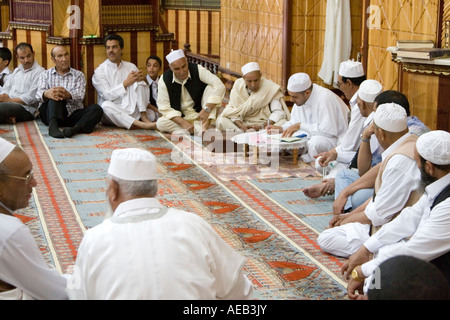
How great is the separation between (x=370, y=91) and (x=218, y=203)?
137cm

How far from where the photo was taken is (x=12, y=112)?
8570 mm

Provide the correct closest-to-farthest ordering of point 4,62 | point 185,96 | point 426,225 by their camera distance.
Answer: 1. point 426,225
2. point 185,96
3. point 4,62

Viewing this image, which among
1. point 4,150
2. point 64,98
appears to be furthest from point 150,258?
point 64,98

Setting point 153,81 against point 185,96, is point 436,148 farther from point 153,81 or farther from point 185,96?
point 153,81

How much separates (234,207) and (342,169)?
85 cm

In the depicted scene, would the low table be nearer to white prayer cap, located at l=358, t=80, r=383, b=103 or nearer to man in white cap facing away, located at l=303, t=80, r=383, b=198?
man in white cap facing away, located at l=303, t=80, r=383, b=198

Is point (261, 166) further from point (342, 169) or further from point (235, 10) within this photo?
point (235, 10)

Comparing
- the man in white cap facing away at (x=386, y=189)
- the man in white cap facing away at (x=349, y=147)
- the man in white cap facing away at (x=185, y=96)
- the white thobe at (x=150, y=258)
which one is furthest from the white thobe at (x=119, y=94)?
the white thobe at (x=150, y=258)

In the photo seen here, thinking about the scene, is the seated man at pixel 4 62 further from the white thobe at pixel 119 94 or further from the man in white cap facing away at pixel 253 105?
the man in white cap facing away at pixel 253 105

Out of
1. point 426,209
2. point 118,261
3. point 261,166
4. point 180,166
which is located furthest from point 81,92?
point 118,261

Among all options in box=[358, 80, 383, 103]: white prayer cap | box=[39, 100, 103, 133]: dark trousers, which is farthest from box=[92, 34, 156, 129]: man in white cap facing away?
box=[358, 80, 383, 103]: white prayer cap

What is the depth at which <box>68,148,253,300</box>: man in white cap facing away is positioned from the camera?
89.6 inches

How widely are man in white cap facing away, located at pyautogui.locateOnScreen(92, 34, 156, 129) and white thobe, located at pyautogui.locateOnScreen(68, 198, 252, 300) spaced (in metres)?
5.94

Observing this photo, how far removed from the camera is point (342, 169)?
5.50 metres
